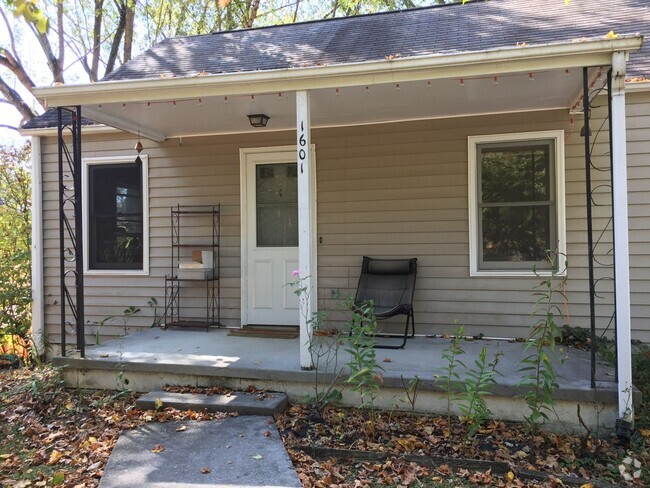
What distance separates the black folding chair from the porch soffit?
1546 millimetres

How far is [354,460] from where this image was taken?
285cm

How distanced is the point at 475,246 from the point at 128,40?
445 inches

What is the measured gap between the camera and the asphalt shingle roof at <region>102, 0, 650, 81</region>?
4895 mm

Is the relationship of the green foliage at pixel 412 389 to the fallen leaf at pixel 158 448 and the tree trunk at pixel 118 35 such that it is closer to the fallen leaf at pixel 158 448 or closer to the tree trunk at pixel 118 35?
the fallen leaf at pixel 158 448

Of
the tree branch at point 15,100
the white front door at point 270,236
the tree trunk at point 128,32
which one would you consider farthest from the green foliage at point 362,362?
the tree branch at point 15,100

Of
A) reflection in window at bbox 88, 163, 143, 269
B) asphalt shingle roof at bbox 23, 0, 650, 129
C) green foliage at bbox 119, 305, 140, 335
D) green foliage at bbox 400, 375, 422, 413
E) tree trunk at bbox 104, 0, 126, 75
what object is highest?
tree trunk at bbox 104, 0, 126, 75

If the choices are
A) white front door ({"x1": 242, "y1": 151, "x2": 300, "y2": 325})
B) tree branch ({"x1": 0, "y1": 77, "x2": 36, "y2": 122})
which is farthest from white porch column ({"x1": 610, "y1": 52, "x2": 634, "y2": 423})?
tree branch ({"x1": 0, "y1": 77, "x2": 36, "y2": 122})

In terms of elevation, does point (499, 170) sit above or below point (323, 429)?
above

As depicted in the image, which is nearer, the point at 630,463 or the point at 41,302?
the point at 630,463

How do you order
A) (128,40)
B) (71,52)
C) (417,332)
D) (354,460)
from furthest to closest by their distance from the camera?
(71,52) → (128,40) → (417,332) → (354,460)

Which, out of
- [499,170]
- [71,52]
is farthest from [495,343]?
[71,52]

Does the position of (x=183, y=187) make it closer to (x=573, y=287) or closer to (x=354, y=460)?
(x=354, y=460)

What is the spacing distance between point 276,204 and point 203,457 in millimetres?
3155

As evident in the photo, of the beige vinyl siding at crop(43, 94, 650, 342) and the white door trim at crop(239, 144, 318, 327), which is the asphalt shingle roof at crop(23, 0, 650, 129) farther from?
the white door trim at crop(239, 144, 318, 327)
